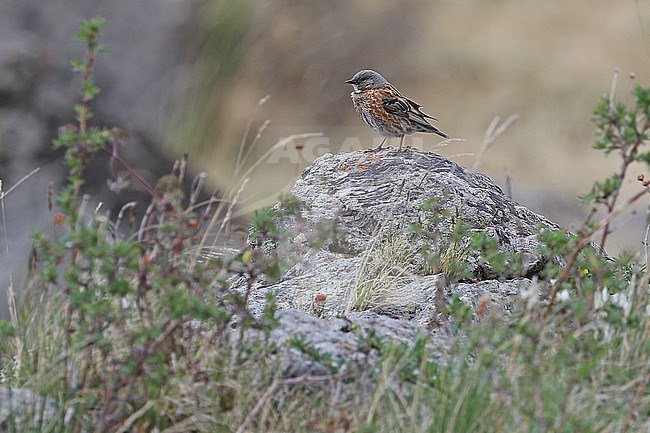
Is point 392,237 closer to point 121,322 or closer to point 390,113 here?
point 390,113

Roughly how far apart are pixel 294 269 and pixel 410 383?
2044 millimetres

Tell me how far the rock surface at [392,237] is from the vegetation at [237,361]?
0.84 m

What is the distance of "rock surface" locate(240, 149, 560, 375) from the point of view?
14.4ft

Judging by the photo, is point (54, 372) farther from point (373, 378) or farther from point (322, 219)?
point (322, 219)

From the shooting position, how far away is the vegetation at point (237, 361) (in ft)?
9.02

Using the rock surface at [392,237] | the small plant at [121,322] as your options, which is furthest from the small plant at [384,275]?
the small plant at [121,322]

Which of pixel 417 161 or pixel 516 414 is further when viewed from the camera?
pixel 417 161

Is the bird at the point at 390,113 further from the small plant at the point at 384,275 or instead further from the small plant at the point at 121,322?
the small plant at the point at 121,322

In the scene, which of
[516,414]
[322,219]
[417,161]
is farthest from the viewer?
[417,161]

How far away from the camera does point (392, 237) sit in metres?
4.89

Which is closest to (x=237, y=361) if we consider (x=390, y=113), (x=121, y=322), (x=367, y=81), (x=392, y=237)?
(x=121, y=322)

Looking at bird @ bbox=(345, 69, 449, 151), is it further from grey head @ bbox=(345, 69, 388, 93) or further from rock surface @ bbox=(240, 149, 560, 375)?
rock surface @ bbox=(240, 149, 560, 375)

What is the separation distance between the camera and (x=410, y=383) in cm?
302

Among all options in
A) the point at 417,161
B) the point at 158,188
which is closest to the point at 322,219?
the point at 417,161
